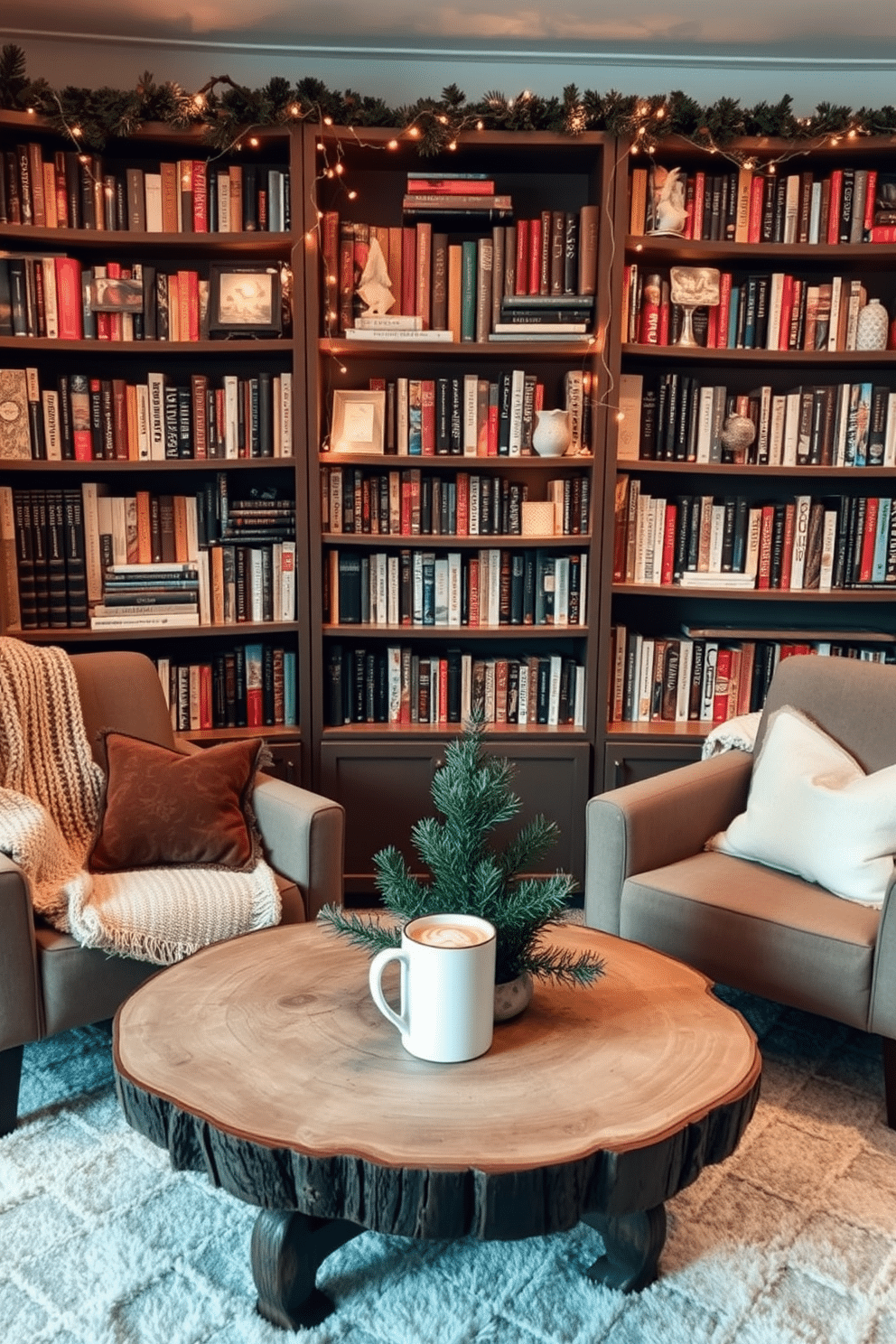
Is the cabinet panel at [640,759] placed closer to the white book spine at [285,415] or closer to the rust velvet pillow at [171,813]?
the rust velvet pillow at [171,813]

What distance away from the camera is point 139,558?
309cm

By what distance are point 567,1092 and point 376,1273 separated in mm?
529

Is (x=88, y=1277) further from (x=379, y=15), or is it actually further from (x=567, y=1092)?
(x=379, y=15)

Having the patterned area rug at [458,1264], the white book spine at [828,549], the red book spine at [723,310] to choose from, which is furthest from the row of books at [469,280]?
the patterned area rug at [458,1264]

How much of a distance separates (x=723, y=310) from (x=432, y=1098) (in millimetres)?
2448

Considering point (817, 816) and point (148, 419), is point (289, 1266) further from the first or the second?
point (148, 419)

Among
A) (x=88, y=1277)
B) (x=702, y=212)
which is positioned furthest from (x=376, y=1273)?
(x=702, y=212)

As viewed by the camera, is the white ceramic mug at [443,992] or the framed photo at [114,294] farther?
the framed photo at [114,294]

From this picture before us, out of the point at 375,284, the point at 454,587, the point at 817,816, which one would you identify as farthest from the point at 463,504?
the point at 817,816

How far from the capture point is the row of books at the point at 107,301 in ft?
9.40

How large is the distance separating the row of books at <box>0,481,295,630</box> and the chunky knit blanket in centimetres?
47

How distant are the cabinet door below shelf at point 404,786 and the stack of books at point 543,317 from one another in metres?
1.15

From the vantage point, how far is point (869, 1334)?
1573mm

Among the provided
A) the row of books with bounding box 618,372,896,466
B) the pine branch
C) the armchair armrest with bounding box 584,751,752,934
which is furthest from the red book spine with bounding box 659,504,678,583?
the pine branch
